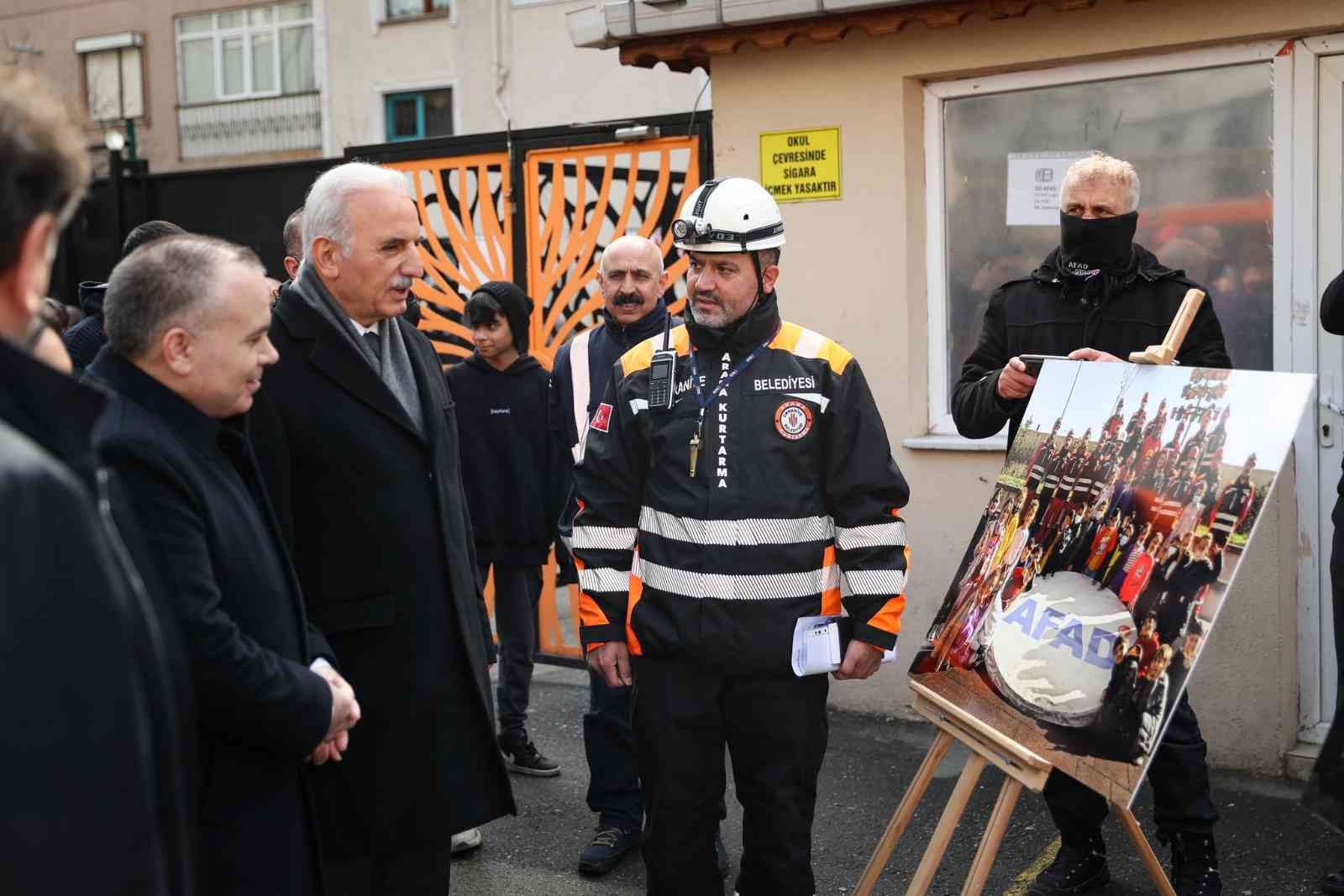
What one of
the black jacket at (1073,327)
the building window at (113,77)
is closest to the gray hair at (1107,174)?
the black jacket at (1073,327)

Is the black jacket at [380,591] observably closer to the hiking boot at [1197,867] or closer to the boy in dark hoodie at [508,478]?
the hiking boot at [1197,867]

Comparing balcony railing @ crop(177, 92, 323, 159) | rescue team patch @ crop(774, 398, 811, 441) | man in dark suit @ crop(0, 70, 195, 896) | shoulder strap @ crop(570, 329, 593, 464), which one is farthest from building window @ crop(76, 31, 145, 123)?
man in dark suit @ crop(0, 70, 195, 896)

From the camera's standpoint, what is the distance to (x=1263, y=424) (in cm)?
303

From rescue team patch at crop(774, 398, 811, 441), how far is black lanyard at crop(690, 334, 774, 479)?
0.14m

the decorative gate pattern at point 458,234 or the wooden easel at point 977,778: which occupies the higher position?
the decorative gate pattern at point 458,234

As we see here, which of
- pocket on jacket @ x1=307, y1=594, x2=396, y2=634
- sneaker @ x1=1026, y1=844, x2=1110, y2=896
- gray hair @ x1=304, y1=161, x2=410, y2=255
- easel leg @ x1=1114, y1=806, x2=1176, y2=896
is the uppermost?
gray hair @ x1=304, y1=161, x2=410, y2=255

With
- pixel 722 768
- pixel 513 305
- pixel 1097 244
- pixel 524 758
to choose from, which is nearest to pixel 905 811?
pixel 722 768

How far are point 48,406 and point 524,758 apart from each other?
425 centimetres

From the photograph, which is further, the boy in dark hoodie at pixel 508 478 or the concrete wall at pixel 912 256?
the boy in dark hoodie at pixel 508 478

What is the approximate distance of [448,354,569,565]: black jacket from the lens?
573cm

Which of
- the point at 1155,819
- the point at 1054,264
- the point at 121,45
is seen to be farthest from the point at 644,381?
the point at 121,45

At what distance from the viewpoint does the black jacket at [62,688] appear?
138 centimetres

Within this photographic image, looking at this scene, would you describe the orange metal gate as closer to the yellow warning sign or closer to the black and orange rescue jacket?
the yellow warning sign

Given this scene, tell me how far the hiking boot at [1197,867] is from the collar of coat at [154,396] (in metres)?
2.92
